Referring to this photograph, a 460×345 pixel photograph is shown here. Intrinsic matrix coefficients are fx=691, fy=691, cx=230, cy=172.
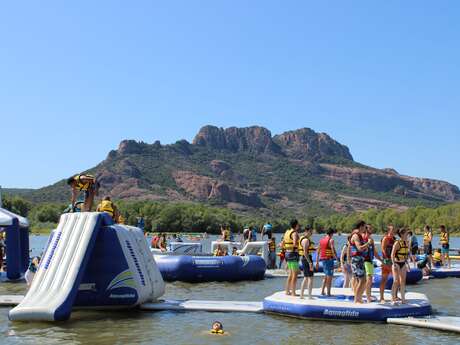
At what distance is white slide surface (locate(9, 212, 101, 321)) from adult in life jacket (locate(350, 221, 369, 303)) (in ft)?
18.3

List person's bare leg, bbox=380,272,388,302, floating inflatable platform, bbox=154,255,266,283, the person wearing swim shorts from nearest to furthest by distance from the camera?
person's bare leg, bbox=380,272,388,302, the person wearing swim shorts, floating inflatable platform, bbox=154,255,266,283

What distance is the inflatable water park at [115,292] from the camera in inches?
557

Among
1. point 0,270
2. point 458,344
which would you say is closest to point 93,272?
point 458,344

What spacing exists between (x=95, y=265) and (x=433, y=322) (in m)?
7.34

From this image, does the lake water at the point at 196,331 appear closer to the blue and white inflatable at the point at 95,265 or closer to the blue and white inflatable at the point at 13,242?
the blue and white inflatable at the point at 95,265

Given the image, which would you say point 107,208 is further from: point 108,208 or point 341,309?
point 341,309

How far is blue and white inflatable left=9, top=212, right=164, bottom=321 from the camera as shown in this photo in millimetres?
14602

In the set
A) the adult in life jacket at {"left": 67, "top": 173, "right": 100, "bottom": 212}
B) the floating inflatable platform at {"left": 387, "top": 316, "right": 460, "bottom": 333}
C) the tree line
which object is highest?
the tree line

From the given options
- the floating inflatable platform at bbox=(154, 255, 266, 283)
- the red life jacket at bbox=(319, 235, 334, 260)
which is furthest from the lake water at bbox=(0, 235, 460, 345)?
the floating inflatable platform at bbox=(154, 255, 266, 283)

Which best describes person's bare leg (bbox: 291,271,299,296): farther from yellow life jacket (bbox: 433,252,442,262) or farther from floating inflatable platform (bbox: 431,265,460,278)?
yellow life jacket (bbox: 433,252,442,262)

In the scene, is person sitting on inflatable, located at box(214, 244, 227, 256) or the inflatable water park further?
person sitting on inflatable, located at box(214, 244, 227, 256)

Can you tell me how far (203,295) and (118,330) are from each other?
667 cm

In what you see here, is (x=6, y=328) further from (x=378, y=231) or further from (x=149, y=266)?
(x=378, y=231)

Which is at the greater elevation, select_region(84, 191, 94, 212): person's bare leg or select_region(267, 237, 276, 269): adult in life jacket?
select_region(84, 191, 94, 212): person's bare leg
